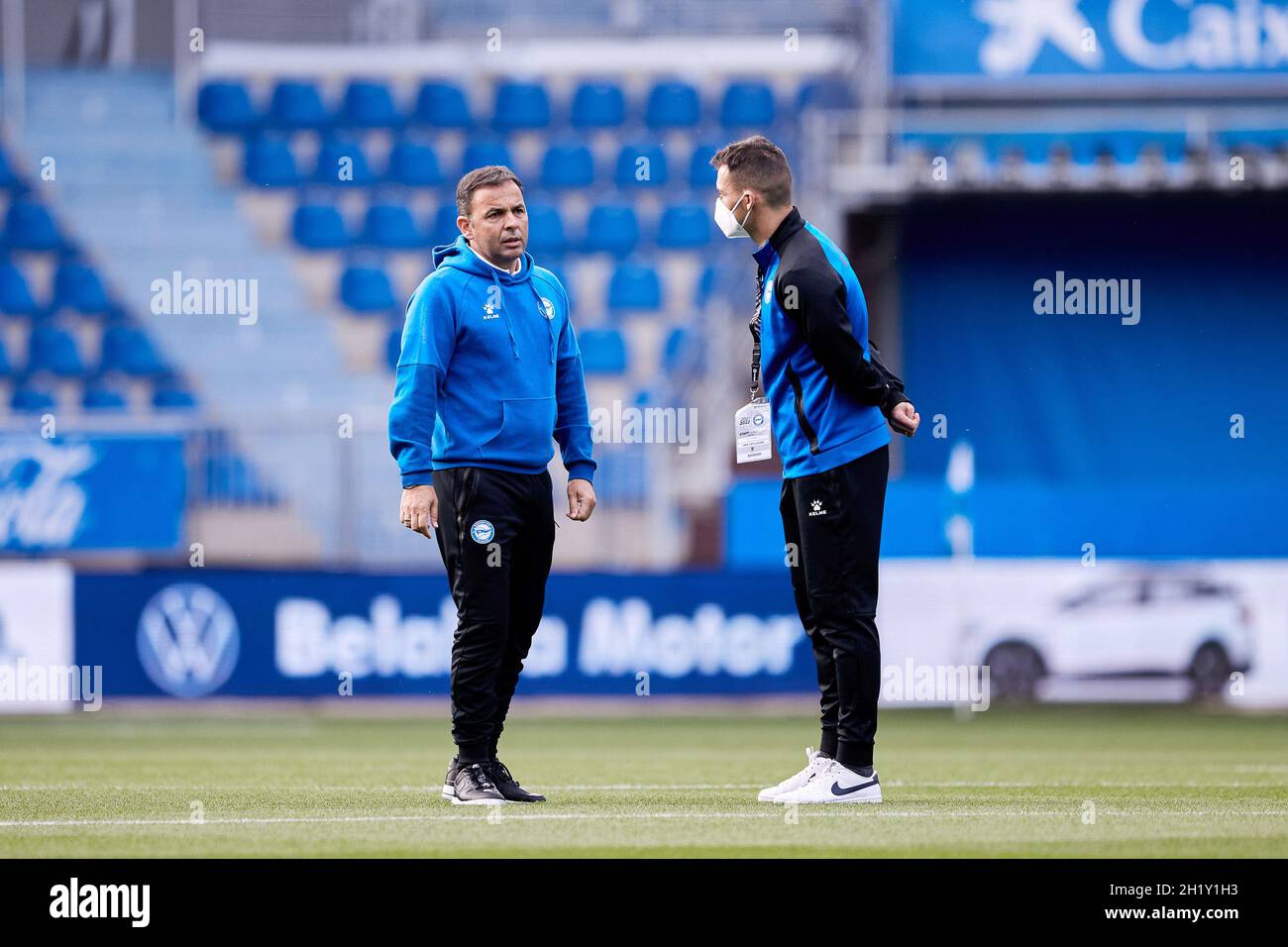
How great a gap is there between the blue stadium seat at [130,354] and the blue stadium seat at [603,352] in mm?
4111

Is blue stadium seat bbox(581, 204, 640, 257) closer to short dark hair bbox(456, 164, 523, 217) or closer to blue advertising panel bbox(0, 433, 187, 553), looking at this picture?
blue advertising panel bbox(0, 433, 187, 553)

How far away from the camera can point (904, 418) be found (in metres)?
5.68

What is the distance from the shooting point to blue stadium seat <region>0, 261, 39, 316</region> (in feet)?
59.7

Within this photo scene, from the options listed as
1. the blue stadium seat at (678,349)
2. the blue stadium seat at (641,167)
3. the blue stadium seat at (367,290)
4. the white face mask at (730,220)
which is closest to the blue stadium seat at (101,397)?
the blue stadium seat at (367,290)

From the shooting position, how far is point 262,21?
19375 mm

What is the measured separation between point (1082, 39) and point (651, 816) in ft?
47.0

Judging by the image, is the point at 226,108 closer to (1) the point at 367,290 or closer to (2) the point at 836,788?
(1) the point at 367,290

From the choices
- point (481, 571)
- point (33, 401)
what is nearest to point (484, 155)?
point (33, 401)

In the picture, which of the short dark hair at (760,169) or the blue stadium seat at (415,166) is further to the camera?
the blue stadium seat at (415,166)

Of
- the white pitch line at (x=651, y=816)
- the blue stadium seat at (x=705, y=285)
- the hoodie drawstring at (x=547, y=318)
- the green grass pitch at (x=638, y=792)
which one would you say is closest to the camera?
the green grass pitch at (x=638, y=792)

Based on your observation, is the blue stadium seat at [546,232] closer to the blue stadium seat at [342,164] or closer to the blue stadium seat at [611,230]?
the blue stadium seat at [611,230]

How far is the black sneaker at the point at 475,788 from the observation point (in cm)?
579

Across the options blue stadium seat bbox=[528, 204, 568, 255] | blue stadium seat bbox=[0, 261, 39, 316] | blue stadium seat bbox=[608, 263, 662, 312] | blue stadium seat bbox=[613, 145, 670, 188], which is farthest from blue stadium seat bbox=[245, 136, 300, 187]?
blue stadium seat bbox=[608, 263, 662, 312]
